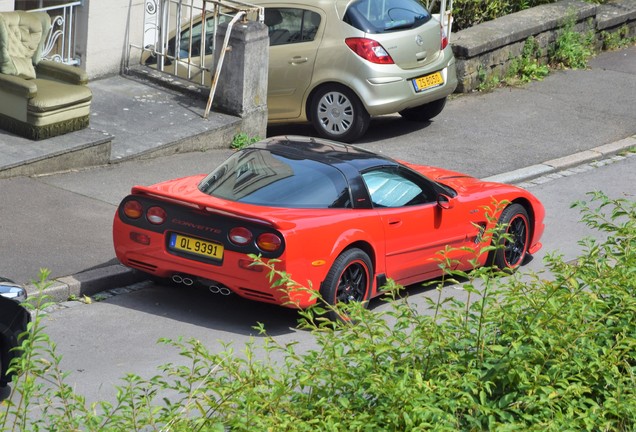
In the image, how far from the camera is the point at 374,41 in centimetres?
1455

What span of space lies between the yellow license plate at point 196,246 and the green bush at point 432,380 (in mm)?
3261

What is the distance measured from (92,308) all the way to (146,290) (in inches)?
26.4

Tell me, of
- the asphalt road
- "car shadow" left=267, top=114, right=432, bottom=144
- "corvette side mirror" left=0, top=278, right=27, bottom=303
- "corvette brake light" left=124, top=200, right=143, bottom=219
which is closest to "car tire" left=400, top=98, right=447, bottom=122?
"car shadow" left=267, top=114, right=432, bottom=144

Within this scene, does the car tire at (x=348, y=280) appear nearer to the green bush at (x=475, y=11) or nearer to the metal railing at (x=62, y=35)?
the metal railing at (x=62, y=35)

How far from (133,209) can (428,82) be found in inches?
261

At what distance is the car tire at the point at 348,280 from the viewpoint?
9.06m

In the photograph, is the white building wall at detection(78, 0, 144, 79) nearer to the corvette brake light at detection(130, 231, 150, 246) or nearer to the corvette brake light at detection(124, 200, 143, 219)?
the corvette brake light at detection(124, 200, 143, 219)

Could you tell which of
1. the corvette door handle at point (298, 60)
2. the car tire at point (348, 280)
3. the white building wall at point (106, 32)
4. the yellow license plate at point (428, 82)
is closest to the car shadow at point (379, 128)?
the yellow license plate at point (428, 82)

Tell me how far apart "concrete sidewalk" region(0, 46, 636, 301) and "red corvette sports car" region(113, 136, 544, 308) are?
101 cm

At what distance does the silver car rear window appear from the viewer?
48.1 feet

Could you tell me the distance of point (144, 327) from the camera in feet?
30.0

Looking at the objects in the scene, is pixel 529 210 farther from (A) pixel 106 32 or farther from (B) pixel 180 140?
(A) pixel 106 32

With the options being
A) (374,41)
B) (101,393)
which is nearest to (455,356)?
(101,393)

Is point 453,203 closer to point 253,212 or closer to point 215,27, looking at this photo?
point 253,212
